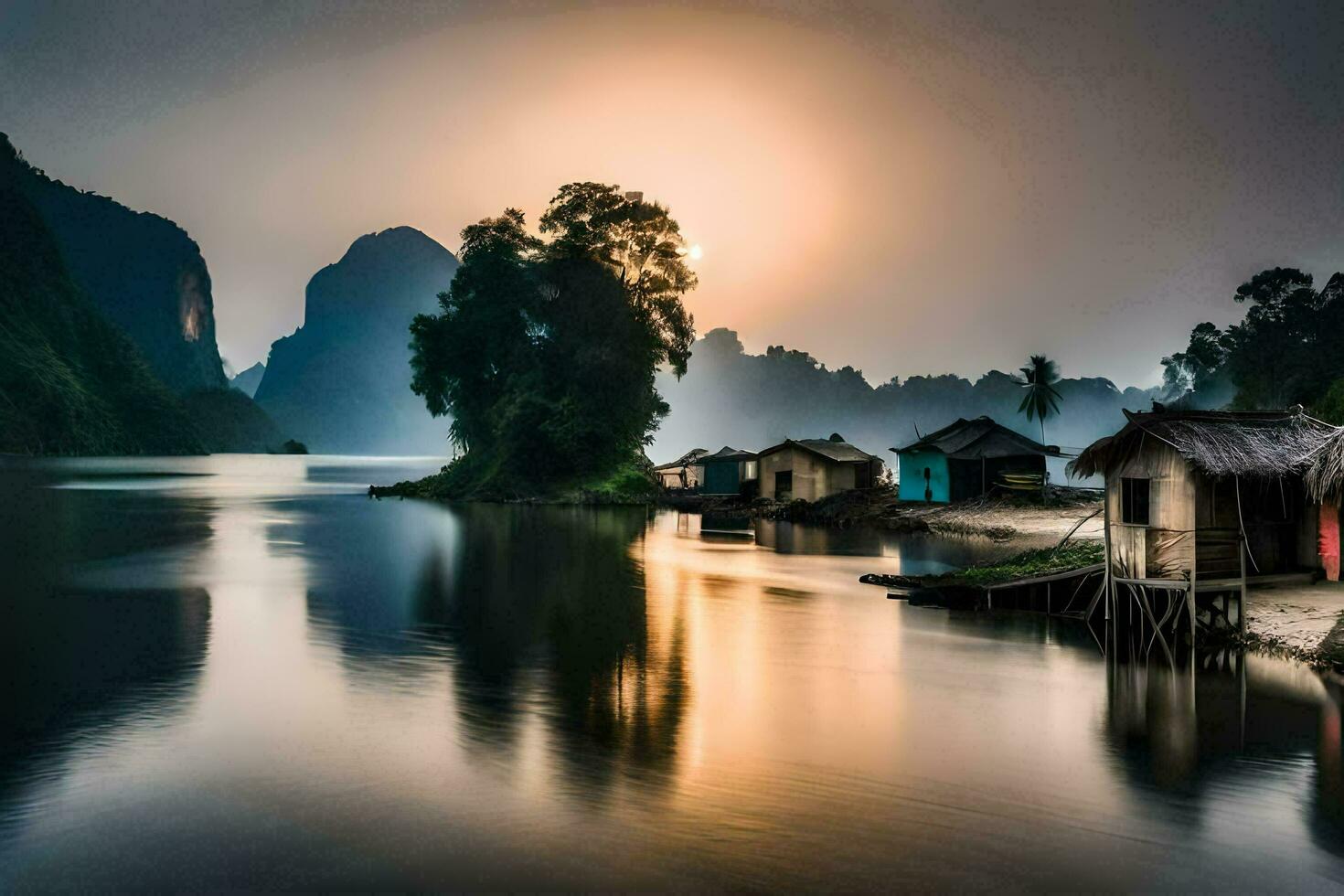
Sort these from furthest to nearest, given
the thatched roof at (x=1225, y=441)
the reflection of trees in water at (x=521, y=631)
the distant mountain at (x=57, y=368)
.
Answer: the distant mountain at (x=57, y=368) < the thatched roof at (x=1225, y=441) < the reflection of trees in water at (x=521, y=631)

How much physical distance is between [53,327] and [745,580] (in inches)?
6964

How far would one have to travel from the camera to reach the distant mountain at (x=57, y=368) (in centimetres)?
14600

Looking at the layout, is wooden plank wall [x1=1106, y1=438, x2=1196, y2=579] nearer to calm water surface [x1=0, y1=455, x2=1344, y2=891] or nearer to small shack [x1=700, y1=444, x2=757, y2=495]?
calm water surface [x1=0, y1=455, x2=1344, y2=891]

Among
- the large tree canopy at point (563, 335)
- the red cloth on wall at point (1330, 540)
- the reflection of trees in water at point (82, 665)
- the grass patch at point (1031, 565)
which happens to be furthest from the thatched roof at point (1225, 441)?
the large tree canopy at point (563, 335)

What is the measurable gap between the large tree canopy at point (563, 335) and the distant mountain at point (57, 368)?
103 meters

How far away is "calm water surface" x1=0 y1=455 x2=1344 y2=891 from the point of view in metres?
10.3

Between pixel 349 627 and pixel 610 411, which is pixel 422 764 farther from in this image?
pixel 610 411

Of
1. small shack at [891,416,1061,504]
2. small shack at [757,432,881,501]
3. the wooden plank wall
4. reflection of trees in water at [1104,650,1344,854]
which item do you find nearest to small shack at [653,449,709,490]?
small shack at [757,432,881,501]

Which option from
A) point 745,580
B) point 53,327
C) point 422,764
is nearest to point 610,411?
point 745,580

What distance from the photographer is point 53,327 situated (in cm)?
16762

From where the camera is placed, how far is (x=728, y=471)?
71.0m

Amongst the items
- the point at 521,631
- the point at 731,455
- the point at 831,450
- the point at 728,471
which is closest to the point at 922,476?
the point at 831,450

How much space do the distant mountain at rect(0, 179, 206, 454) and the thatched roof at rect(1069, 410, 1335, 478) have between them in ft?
529

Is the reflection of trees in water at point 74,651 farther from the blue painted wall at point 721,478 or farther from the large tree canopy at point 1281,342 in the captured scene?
the large tree canopy at point 1281,342
